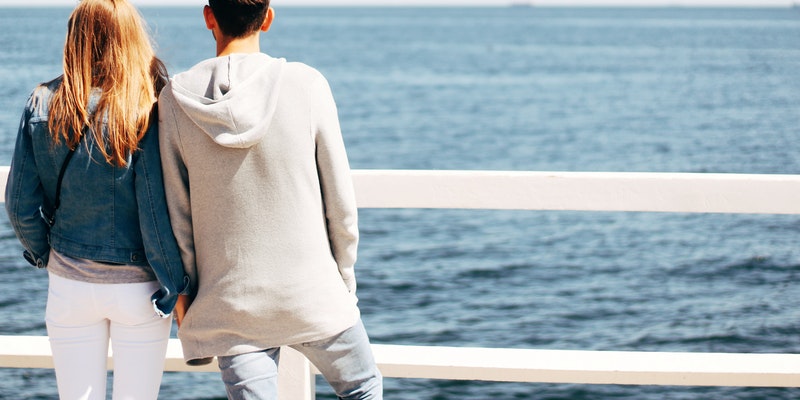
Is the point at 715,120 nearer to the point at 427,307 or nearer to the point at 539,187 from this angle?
the point at 427,307

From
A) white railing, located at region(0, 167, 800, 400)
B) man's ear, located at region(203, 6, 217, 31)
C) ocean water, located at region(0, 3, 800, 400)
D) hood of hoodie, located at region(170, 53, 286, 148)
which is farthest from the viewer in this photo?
ocean water, located at region(0, 3, 800, 400)

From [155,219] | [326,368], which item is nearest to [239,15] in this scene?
[155,219]

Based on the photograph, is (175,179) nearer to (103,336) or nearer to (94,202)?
(94,202)

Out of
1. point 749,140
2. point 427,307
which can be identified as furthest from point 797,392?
point 749,140

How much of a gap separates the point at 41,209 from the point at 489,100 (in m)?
34.4

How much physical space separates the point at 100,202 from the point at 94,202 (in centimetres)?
1

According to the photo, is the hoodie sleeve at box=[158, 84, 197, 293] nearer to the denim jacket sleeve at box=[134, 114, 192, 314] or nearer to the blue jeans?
the denim jacket sleeve at box=[134, 114, 192, 314]

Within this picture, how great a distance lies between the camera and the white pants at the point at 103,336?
1.99 metres

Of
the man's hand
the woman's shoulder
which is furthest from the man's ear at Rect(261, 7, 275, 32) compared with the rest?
the man's hand

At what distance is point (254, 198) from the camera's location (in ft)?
6.10

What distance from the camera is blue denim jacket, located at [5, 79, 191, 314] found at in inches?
76.6

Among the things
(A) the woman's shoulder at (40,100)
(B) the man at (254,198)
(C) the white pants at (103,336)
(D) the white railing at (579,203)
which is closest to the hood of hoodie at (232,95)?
(B) the man at (254,198)

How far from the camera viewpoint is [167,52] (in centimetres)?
218

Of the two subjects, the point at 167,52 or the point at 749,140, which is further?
the point at 749,140
